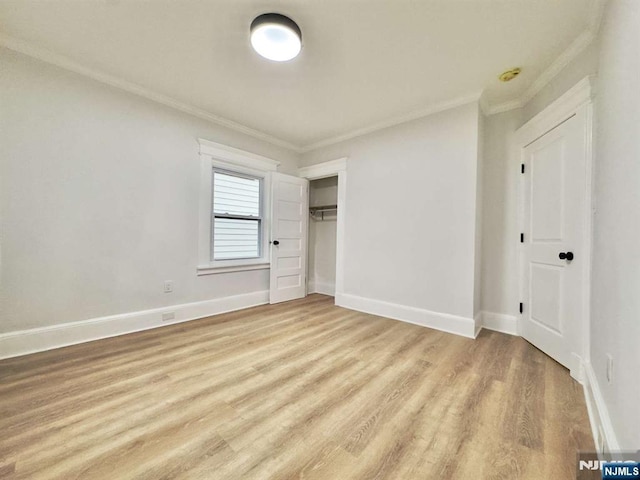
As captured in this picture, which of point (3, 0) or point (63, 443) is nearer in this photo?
point (63, 443)

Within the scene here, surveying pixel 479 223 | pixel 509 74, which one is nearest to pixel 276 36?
pixel 509 74

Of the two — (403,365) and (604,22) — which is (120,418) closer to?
(403,365)

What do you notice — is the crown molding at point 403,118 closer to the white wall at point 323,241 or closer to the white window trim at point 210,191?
the white wall at point 323,241

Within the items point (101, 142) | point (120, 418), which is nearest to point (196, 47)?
point (101, 142)

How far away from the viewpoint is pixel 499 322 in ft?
9.08

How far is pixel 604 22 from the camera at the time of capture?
158 centimetres

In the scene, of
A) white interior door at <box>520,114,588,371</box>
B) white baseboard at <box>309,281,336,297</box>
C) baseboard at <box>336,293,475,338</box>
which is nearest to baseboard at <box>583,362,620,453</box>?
white interior door at <box>520,114,588,371</box>

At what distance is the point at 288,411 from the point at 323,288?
10.8 ft

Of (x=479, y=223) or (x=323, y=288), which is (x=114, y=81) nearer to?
(x=323, y=288)

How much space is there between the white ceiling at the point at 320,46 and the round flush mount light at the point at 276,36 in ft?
0.18

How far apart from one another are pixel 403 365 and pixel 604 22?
2.72 m

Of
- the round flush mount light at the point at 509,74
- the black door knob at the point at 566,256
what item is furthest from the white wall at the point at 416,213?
the black door knob at the point at 566,256

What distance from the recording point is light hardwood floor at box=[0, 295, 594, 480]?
1.11m

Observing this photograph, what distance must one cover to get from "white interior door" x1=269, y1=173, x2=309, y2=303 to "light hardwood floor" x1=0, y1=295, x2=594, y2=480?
1.61 meters
